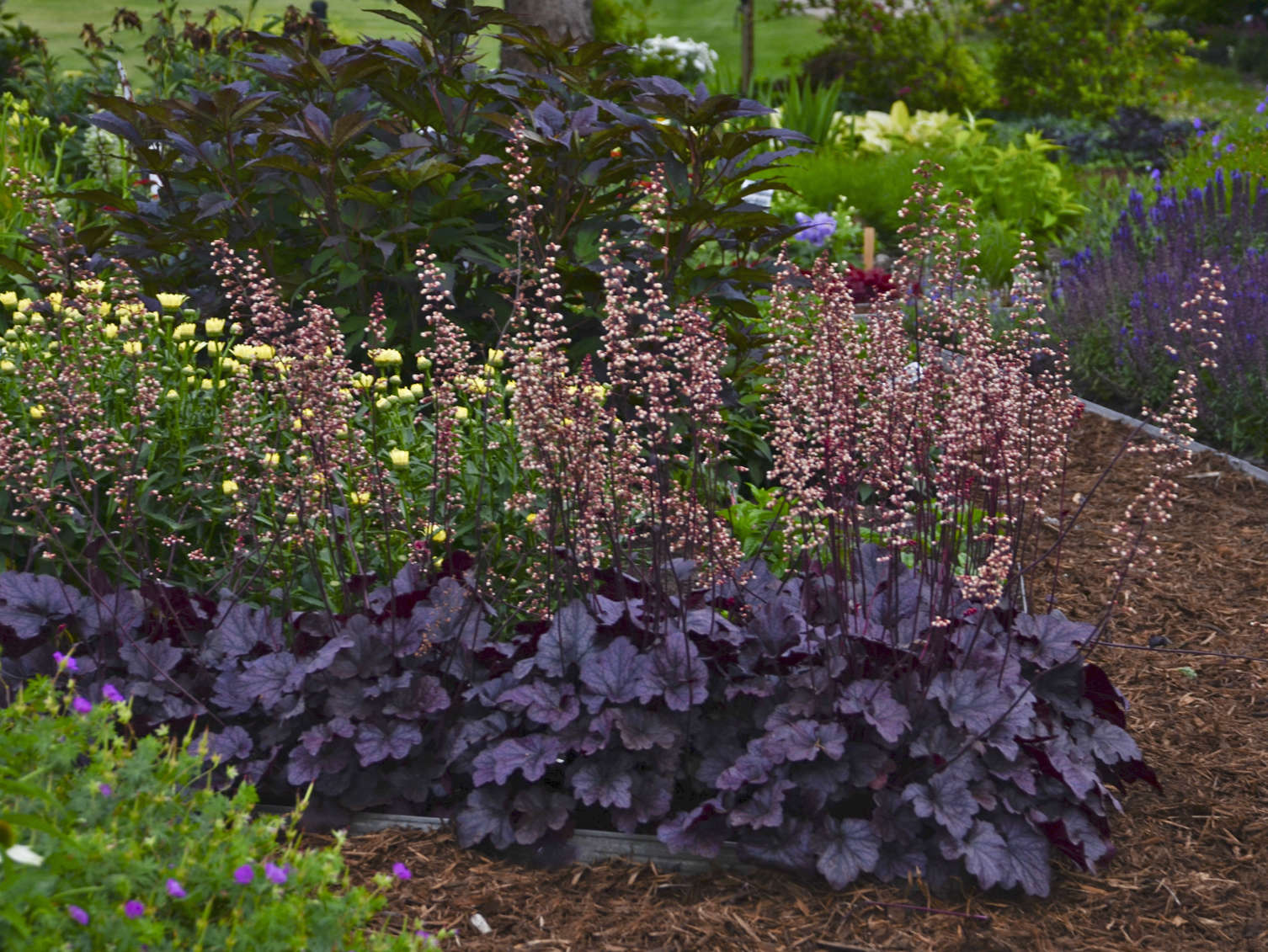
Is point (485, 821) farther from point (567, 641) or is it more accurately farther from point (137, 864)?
point (137, 864)

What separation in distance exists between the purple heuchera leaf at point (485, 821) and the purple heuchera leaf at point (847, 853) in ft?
2.10

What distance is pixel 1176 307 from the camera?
5.52 meters

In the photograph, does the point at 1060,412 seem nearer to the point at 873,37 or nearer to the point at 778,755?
the point at 778,755

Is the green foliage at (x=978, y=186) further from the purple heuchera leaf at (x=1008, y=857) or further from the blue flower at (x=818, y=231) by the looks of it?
the purple heuchera leaf at (x=1008, y=857)

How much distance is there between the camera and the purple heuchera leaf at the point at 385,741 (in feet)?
8.33

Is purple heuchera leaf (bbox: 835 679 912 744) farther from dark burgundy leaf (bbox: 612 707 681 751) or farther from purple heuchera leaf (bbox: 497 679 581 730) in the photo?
purple heuchera leaf (bbox: 497 679 581 730)

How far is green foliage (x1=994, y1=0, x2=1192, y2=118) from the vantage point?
47.2ft

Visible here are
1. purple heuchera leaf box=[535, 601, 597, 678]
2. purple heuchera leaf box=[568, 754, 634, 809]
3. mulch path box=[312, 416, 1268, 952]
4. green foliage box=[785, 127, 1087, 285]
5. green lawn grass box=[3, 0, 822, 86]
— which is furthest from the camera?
green lawn grass box=[3, 0, 822, 86]

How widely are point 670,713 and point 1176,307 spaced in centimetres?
395

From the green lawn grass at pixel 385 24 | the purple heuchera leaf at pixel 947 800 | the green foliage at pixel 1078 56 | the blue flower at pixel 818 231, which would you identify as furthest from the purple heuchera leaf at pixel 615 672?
the green foliage at pixel 1078 56

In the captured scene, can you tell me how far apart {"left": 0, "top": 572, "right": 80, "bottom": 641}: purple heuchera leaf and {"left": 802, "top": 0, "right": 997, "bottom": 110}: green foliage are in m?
12.8

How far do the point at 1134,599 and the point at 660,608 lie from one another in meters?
2.01

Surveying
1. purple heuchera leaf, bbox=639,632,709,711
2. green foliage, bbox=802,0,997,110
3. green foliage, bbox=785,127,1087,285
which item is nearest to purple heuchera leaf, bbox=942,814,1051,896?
purple heuchera leaf, bbox=639,632,709,711

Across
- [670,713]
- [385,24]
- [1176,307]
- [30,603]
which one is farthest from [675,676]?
[385,24]
